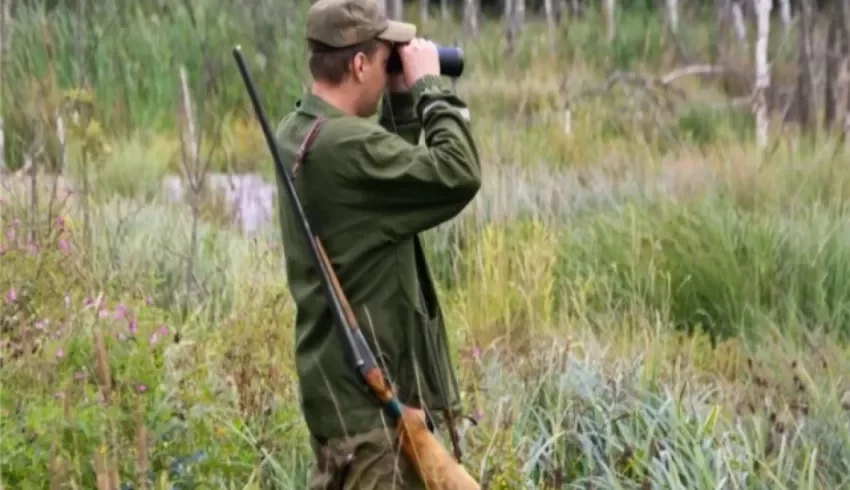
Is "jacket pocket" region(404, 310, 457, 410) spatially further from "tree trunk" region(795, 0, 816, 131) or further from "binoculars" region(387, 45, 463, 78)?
"tree trunk" region(795, 0, 816, 131)

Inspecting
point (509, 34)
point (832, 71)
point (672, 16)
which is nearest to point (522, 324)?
point (832, 71)

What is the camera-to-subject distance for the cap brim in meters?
2.48

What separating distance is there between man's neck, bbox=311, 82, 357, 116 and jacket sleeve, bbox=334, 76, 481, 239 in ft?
0.37

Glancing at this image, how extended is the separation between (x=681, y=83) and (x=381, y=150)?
10636mm

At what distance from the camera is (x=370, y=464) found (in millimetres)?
2451

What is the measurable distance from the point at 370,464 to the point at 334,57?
0.84 meters

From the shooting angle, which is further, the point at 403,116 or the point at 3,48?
the point at 3,48

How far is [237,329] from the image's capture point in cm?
428

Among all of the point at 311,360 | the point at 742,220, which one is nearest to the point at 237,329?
the point at 311,360

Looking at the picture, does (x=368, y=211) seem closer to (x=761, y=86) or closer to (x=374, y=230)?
(x=374, y=230)

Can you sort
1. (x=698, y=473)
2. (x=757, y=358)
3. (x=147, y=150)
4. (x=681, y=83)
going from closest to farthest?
1. (x=698, y=473)
2. (x=757, y=358)
3. (x=147, y=150)
4. (x=681, y=83)

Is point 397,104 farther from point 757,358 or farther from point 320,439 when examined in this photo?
point 757,358

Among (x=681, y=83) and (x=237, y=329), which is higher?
(x=237, y=329)

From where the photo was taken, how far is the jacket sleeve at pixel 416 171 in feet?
7.78
